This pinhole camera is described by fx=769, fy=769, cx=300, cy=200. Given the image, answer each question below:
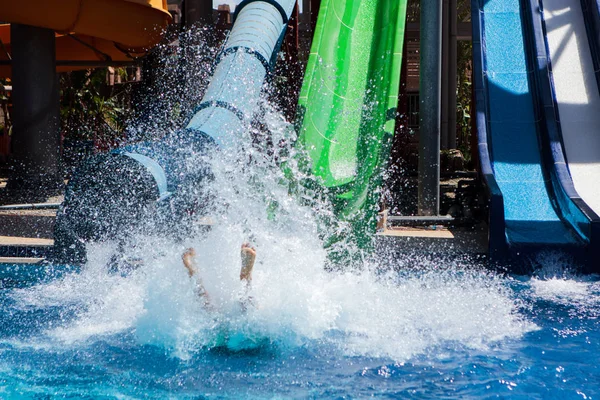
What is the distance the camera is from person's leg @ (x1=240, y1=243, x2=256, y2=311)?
4297 millimetres

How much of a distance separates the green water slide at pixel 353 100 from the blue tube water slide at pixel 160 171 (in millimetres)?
616

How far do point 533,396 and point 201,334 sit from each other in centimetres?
182

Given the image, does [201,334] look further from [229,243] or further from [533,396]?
[533,396]

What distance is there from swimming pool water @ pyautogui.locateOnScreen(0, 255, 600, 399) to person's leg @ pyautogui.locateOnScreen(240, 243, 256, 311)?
8 cm

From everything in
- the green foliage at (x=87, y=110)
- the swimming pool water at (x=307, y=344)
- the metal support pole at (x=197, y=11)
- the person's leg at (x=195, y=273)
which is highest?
the metal support pole at (x=197, y=11)

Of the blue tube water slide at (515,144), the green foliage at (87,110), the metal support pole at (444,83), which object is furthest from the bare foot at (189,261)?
the green foliage at (87,110)

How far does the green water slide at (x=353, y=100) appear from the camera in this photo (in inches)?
257

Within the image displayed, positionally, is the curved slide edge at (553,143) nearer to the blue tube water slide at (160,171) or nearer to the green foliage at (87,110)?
the blue tube water slide at (160,171)

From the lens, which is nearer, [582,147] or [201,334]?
[201,334]

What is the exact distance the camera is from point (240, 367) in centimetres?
404

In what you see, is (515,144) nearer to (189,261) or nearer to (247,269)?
(247,269)

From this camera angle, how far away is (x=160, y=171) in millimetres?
5875

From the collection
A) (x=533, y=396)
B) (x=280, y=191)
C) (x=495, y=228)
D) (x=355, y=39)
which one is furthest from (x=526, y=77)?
(x=533, y=396)

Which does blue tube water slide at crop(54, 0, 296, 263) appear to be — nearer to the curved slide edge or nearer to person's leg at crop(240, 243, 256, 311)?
person's leg at crop(240, 243, 256, 311)
